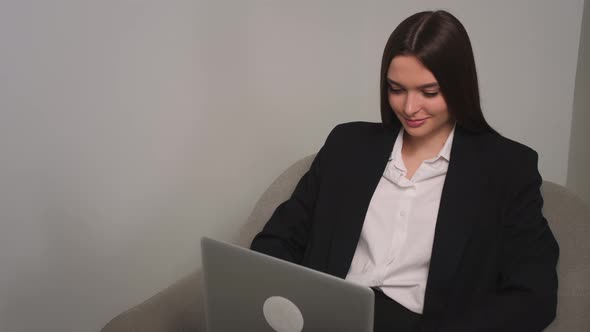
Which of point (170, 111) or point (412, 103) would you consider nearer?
point (412, 103)

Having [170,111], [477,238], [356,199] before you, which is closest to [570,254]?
[477,238]

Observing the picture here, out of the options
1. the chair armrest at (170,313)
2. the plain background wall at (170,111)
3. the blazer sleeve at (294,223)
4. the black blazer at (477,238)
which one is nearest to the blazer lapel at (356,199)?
the black blazer at (477,238)

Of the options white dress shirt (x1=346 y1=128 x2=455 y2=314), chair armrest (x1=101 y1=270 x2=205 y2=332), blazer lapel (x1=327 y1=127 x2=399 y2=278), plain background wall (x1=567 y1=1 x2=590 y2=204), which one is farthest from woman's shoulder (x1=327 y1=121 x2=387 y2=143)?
plain background wall (x1=567 y1=1 x2=590 y2=204)

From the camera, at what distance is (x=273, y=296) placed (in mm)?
913

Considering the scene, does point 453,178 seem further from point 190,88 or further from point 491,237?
point 190,88

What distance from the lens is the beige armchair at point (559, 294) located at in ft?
3.81

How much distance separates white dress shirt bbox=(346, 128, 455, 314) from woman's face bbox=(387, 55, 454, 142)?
0.34 feet

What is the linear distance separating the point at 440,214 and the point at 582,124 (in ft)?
3.13

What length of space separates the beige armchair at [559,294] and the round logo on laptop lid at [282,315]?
15.9 inches

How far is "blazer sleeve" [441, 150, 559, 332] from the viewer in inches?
43.8

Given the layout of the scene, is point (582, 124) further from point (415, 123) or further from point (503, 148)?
point (415, 123)

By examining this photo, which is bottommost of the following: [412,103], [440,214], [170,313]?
[170,313]

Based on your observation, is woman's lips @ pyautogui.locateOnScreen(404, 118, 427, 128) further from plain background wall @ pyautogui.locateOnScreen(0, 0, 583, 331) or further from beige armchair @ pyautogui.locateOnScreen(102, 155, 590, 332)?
plain background wall @ pyautogui.locateOnScreen(0, 0, 583, 331)

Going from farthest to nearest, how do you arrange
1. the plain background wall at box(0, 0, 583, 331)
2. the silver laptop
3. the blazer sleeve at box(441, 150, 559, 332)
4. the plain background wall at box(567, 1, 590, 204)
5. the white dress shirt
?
the plain background wall at box(567, 1, 590, 204) → the plain background wall at box(0, 0, 583, 331) → the white dress shirt → the blazer sleeve at box(441, 150, 559, 332) → the silver laptop
